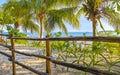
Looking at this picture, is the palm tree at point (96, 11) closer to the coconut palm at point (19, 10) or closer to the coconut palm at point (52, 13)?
the coconut palm at point (52, 13)

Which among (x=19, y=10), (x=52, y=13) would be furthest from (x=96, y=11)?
(x=19, y=10)

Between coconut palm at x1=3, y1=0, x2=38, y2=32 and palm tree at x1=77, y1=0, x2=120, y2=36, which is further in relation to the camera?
coconut palm at x1=3, y1=0, x2=38, y2=32

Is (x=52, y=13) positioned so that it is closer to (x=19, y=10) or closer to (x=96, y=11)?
(x=19, y=10)

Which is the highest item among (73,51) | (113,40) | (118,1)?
(118,1)

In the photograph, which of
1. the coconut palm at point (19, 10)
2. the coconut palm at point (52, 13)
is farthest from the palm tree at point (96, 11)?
the coconut palm at point (19, 10)

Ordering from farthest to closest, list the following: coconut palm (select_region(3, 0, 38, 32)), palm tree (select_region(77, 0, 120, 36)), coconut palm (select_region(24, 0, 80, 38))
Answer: coconut palm (select_region(3, 0, 38, 32)), coconut palm (select_region(24, 0, 80, 38)), palm tree (select_region(77, 0, 120, 36))

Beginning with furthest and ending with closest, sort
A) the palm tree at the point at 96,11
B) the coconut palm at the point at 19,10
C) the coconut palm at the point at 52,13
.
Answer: the coconut palm at the point at 19,10
the coconut palm at the point at 52,13
the palm tree at the point at 96,11

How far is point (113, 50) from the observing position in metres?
6.35

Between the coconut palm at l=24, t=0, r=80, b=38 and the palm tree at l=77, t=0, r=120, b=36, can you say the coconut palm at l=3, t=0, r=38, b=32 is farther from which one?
the palm tree at l=77, t=0, r=120, b=36

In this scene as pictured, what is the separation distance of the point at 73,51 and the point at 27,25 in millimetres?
16121

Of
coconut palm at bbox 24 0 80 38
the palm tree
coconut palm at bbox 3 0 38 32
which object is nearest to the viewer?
the palm tree

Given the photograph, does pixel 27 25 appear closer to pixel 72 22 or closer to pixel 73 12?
pixel 72 22

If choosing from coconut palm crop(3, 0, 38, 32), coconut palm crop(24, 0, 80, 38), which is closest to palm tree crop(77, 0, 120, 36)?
coconut palm crop(24, 0, 80, 38)

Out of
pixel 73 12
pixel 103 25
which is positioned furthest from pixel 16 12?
pixel 103 25
